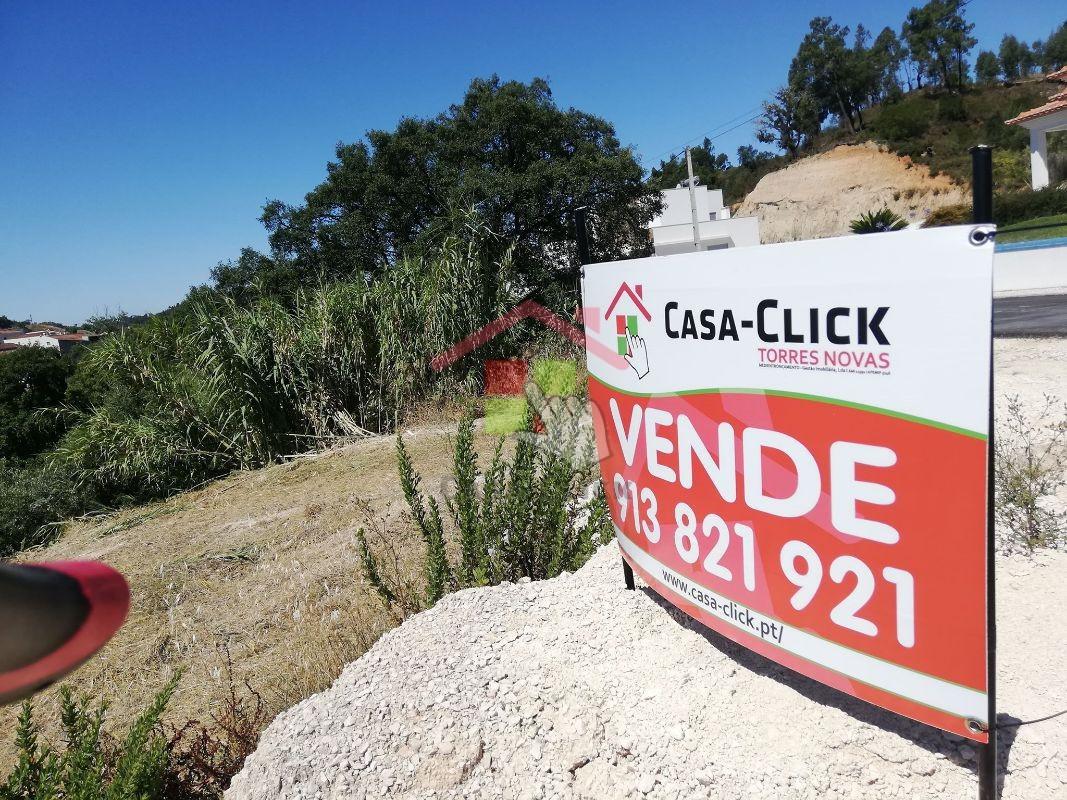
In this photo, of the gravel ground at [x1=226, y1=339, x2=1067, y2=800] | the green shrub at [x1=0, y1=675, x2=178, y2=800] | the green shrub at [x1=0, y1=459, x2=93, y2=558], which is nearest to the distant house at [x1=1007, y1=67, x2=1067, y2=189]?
the gravel ground at [x1=226, y1=339, x2=1067, y2=800]

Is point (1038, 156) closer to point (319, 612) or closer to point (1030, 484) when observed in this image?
point (1030, 484)

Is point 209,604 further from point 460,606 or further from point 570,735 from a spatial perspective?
point 570,735

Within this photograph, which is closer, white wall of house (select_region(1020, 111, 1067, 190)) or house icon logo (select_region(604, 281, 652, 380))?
house icon logo (select_region(604, 281, 652, 380))

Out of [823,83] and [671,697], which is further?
[823,83]

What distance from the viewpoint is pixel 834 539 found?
6.04 ft

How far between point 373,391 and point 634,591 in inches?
324

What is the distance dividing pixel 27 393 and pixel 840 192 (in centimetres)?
4690

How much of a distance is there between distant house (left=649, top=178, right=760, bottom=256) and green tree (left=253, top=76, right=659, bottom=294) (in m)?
14.2

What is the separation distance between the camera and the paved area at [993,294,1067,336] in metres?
9.05

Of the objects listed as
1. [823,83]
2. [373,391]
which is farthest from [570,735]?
[823,83]

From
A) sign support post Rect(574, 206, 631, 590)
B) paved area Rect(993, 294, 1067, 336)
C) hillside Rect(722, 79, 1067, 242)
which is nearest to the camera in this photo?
sign support post Rect(574, 206, 631, 590)

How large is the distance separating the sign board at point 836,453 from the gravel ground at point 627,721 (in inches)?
9.7

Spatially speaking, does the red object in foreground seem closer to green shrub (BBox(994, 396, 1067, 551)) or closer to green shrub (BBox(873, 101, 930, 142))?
green shrub (BBox(994, 396, 1067, 551))

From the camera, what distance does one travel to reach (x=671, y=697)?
7.59ft
